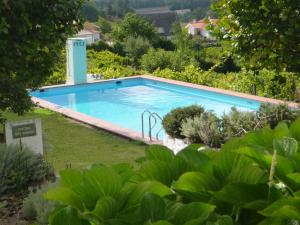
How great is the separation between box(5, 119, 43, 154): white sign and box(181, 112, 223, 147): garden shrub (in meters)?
2.76

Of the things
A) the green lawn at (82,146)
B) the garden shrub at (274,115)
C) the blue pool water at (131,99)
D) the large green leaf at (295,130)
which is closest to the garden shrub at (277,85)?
the blue pool water at (131,99)

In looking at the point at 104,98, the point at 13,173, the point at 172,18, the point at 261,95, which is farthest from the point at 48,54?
the point at 172,18

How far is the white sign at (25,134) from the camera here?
549cm

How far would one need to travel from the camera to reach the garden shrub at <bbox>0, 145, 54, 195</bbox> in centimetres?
498

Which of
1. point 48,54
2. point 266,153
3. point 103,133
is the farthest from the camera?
point 103,133

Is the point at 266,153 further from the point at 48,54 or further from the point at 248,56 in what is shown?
the point at 248,56

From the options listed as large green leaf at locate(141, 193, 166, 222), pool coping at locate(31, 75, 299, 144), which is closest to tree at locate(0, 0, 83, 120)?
pool coping at locate(31, 75, 299, 144)

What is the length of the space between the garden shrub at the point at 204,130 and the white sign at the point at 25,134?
109 inches

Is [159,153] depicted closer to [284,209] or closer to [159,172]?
[159,172]

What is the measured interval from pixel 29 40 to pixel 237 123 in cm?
373

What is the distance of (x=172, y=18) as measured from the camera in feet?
192

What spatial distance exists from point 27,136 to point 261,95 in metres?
9.53

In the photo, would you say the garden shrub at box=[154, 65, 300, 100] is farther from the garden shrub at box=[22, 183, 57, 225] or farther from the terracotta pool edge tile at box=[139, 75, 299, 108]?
the garden shrub at box=[22, 183, 57, 225]

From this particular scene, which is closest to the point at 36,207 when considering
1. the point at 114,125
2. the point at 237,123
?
the point at 237,123
